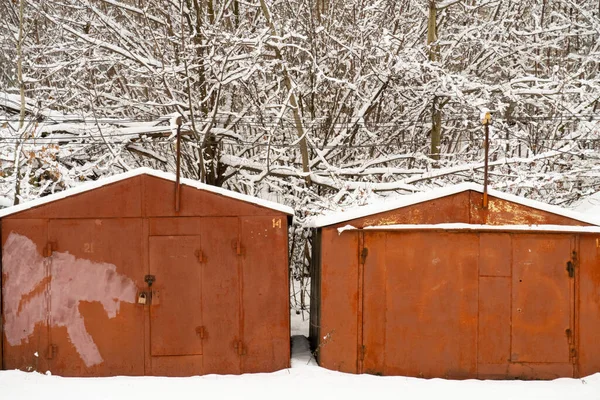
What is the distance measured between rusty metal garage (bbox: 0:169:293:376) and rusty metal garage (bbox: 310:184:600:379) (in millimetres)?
726

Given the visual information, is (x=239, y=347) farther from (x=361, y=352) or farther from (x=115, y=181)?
(x=115, y=181)

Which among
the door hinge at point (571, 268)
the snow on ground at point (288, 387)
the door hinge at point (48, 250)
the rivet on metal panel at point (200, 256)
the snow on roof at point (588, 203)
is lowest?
the snow on ground at point (288, 387)

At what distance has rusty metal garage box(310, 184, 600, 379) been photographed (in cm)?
615

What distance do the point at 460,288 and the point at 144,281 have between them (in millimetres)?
3428

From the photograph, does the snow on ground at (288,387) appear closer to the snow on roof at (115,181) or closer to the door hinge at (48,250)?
the door hinge at (48,250)

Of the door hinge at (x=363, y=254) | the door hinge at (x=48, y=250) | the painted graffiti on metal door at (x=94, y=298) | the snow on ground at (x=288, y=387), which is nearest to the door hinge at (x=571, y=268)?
the snow on ground at (x=288, y=387)

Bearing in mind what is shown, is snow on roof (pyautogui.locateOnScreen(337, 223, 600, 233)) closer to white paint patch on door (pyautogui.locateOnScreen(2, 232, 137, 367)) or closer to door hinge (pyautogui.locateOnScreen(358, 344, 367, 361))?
door hinge (pyautogui.locateOnScreen(358, 344, 367, 361))

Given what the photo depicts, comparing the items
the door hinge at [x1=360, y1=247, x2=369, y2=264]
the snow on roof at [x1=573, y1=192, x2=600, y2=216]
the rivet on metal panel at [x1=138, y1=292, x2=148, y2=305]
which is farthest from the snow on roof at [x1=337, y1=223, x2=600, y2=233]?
the snow on roof at [x1=573, y1=192, x2=600, y2=216]

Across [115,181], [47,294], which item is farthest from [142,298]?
[115,181]

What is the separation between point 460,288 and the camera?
6238 millimetres

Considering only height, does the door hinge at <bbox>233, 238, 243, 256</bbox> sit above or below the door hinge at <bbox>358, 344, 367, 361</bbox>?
above

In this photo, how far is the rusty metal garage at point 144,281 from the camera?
6.15 meters

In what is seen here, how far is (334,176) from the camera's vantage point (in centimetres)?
898

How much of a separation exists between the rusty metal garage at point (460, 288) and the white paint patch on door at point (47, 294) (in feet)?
8.13
